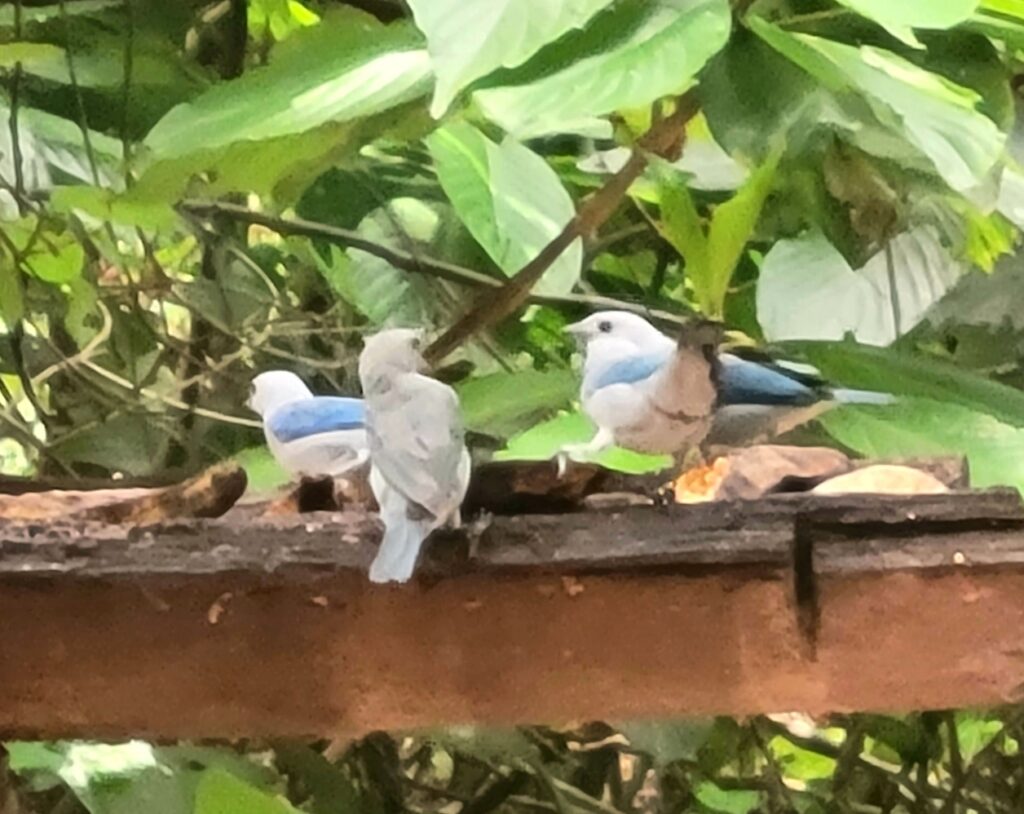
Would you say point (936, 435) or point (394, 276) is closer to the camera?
point (936, 435)

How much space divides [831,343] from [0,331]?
640 millimetres

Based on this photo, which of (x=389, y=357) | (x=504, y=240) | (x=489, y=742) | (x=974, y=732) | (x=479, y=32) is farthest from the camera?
(x=974, y=732)

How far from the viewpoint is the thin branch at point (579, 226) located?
49cm

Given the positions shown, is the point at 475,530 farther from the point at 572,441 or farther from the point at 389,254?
the point at 389,254

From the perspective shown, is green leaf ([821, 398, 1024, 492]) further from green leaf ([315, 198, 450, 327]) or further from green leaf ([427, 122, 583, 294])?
green leaf ([315, 198, 450, 327])

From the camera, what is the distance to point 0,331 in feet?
3.02

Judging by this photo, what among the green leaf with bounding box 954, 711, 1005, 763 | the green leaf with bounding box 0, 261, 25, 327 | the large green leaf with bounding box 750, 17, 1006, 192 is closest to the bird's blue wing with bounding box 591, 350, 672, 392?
the large green leaf with bounding box 750, 17, 1006, 192

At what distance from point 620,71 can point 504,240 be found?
0.55ft

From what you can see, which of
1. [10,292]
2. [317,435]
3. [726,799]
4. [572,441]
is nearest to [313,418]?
[317,435]

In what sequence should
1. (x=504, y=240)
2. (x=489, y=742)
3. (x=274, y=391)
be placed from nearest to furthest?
1. (x=504, y=240)
2. (x=274, y=391)
3. (x=489, y=742)

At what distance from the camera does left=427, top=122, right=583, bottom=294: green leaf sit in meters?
0.52

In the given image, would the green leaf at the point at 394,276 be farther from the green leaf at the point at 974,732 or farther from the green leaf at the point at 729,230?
the green leaf at the point at 974,732

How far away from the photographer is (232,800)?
1.52ft

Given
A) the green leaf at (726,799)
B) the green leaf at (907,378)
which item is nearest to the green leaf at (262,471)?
the green leaf at (907,378)
